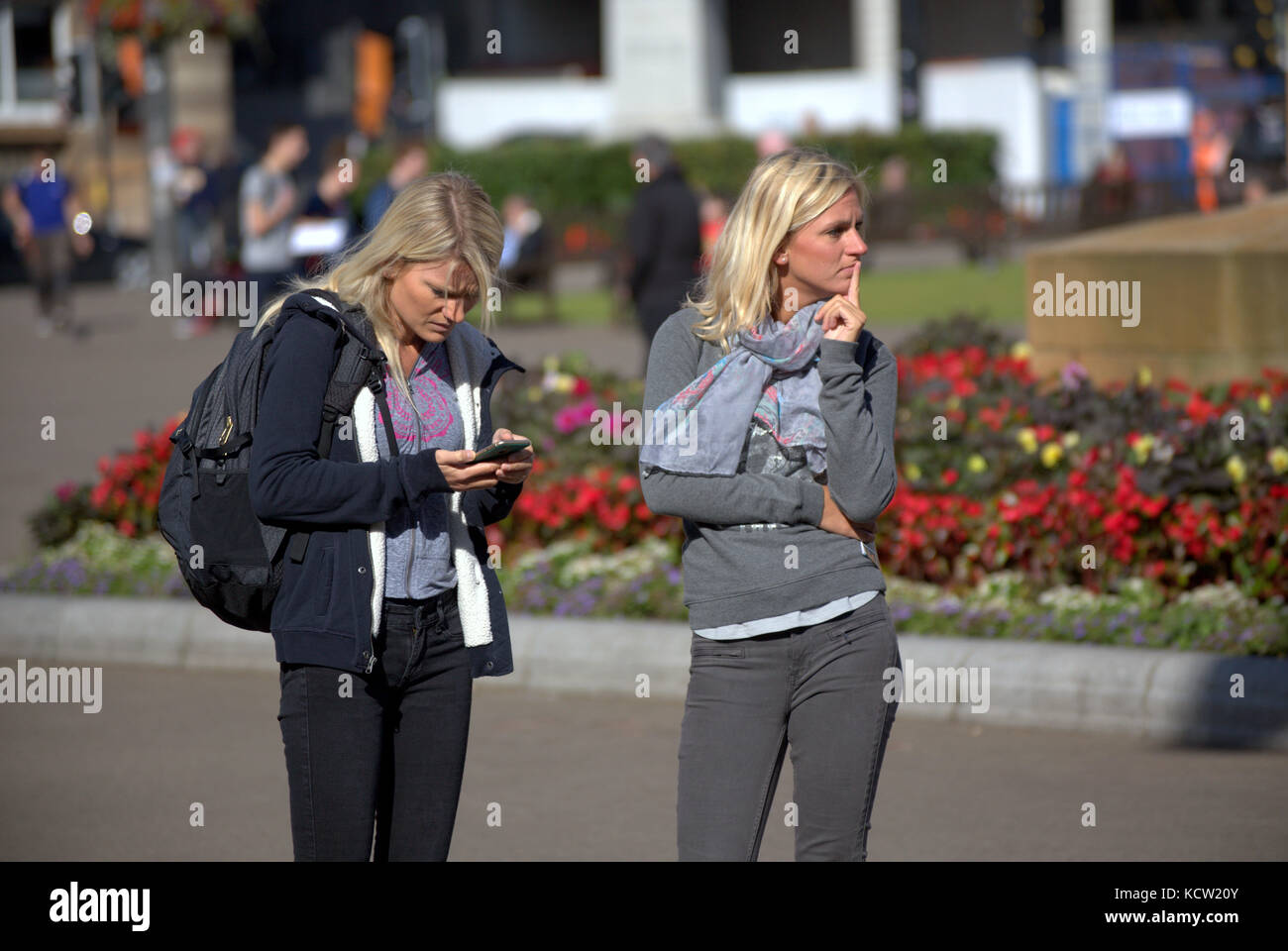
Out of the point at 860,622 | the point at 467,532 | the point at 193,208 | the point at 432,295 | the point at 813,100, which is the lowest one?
the point at 860,622

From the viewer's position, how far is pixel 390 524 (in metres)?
3.49

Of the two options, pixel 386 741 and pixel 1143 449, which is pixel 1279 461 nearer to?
Result: pixel 1143 449

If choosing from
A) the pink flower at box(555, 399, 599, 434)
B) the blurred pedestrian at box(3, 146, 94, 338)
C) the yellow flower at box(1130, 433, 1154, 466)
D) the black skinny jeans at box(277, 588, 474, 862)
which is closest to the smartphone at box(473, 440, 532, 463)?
the black skinny jeans at box(277, 588, 474, 862)

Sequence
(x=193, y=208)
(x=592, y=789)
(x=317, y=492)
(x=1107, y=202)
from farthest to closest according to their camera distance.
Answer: (x=1107, y=202)
(x=193, y=208)
(x=592, y=789)
(x=317, y=492)

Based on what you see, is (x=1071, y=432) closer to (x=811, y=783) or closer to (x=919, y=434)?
(x=919, y=434)

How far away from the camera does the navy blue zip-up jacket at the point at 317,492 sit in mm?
3324

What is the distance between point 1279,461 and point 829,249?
12.9 feet

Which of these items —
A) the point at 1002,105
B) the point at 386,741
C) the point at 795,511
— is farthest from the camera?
the point at 1002,105

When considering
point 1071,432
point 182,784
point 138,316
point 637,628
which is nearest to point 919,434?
point 1071,432

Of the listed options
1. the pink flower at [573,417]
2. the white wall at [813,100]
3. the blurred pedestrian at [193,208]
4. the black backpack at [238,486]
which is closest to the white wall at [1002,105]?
the white wall at [813,100]

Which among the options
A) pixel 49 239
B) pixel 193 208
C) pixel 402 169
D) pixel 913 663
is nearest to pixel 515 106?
pixel 193 208

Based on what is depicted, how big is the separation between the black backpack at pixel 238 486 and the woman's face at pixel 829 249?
32.1 inches

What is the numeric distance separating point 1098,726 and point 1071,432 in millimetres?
1894

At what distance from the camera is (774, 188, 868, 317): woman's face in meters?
3.48
